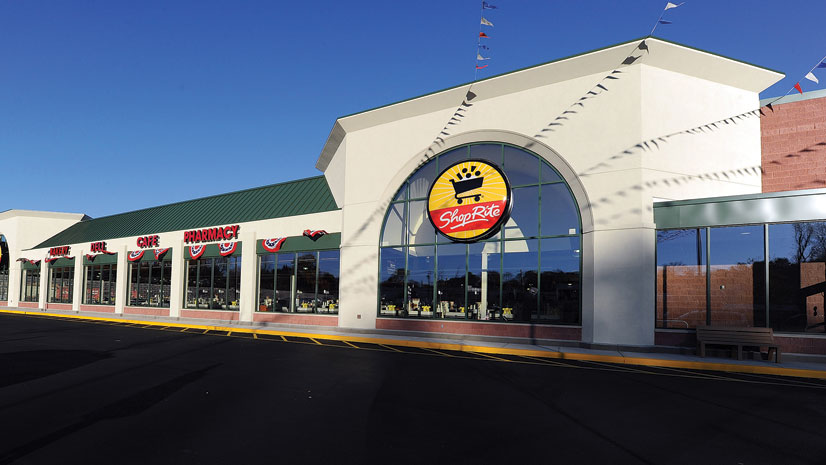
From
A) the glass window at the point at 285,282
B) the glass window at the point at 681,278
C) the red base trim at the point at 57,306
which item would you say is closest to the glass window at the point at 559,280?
the glass window at the point at 681,278

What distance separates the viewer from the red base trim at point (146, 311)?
30.9 meters

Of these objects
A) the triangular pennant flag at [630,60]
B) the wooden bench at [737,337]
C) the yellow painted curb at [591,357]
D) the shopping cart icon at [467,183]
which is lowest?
the yellow painted curb at [591,357]

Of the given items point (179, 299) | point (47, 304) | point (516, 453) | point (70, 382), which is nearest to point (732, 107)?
point (516, 453)

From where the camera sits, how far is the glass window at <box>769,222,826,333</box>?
14.6m

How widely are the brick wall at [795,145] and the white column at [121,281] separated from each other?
3486 centimetres

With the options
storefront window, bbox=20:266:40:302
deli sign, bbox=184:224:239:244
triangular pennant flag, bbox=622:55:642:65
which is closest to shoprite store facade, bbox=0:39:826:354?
triangular pennant flag, bbox=622:55:642:65

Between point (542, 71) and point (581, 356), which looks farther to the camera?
point (542, 71)

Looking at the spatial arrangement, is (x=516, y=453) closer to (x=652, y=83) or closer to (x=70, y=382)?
(x=70, y=382)

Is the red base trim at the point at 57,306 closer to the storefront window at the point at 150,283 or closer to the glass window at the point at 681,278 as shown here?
the storefront window at the point at 150,283

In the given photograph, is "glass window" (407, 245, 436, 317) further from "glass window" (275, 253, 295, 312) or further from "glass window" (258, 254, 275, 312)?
"glass window" (258, 254, 275, 312)

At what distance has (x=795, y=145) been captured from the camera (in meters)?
16.8

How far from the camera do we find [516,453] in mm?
6066

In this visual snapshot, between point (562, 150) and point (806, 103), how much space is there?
25.4 feet

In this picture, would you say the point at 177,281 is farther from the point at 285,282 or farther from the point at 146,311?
the point at 285,282
